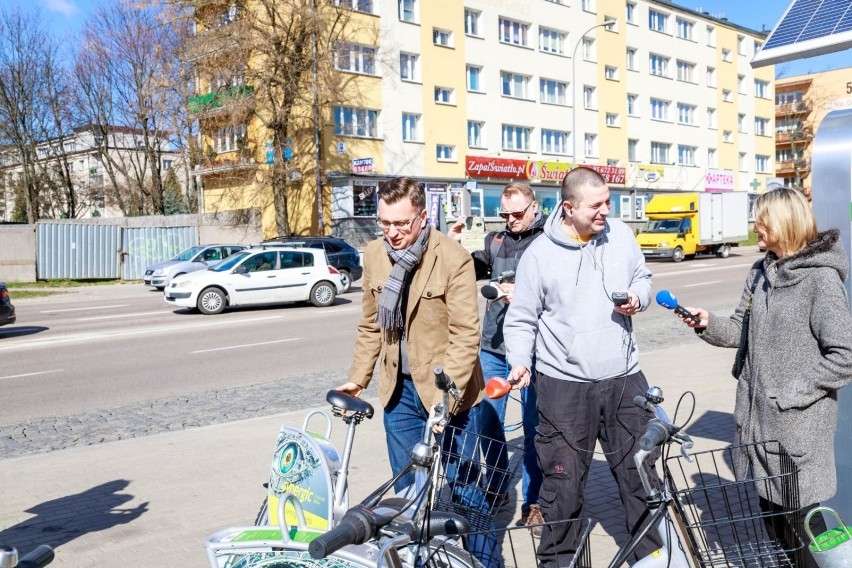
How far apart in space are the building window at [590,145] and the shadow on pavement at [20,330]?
121 ft

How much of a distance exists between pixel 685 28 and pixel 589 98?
13.3 m

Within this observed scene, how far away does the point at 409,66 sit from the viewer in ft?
132

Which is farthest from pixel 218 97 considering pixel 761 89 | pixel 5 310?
pixel 761 89

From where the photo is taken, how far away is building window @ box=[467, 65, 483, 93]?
42562 mm

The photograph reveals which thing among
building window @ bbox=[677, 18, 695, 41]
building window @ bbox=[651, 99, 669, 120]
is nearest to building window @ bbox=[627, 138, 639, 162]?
building window @ bbox=[651, 99, 669, 120]

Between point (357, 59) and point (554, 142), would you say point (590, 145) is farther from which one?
point (357, 59)

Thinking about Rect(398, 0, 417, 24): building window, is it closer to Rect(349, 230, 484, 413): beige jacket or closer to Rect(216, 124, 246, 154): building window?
Rect(216, 124, 246, 154): building window

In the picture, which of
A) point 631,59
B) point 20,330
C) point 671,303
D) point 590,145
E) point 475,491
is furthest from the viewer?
point 631,59

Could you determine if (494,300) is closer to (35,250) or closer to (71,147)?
(35,250)

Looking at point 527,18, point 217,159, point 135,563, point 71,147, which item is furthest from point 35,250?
point 135,563

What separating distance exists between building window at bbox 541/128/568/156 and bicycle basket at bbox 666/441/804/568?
43.6 metres

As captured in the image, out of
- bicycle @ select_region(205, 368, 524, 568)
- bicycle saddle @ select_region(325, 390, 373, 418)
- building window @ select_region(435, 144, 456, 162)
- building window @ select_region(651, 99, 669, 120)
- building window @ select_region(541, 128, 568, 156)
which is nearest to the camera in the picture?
bicycle @ select_region(205, 368, 524, 568)

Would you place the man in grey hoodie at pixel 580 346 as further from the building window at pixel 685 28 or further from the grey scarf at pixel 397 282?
the building window at pixel 685 28

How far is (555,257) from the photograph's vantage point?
3.90 metres
